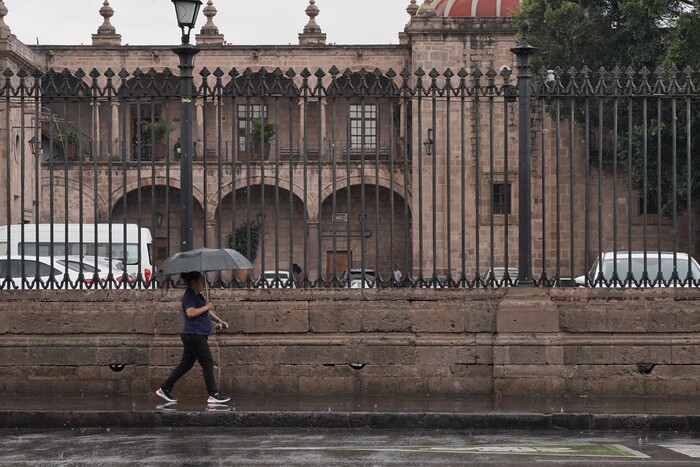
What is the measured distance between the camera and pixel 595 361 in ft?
46.8

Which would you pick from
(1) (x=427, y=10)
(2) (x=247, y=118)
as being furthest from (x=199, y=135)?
(2) (x=247, y=118)

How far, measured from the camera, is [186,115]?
1434 cm

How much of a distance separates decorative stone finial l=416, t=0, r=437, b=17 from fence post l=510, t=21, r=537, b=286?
34.1 m

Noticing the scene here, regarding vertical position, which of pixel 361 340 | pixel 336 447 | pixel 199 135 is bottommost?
pixel 336 447

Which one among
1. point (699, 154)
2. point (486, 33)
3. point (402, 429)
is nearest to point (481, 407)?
A: point (402, 429)

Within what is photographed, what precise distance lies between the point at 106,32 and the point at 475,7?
13.5 meters

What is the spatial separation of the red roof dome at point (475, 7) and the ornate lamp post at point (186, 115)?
37190 millimetres

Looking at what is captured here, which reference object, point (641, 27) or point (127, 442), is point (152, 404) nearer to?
point (127, 442)

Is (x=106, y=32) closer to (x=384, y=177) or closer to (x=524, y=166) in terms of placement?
(x=384, y=177)

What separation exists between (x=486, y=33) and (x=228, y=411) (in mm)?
36104

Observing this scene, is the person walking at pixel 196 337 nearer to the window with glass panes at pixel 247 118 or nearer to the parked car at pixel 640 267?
the window with glass panes at pixel 247 118

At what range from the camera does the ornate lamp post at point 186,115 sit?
1416 centimetres

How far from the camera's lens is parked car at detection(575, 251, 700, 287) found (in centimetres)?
1425

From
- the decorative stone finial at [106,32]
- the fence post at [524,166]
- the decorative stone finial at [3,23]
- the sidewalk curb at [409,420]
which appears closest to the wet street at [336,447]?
the sidewalk curb at [409,420]
